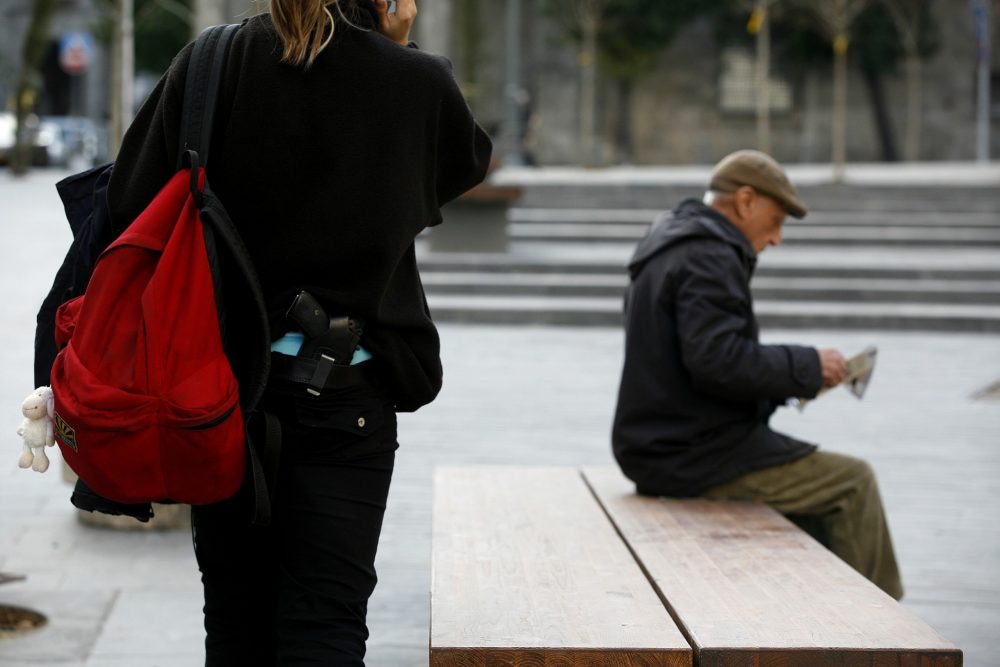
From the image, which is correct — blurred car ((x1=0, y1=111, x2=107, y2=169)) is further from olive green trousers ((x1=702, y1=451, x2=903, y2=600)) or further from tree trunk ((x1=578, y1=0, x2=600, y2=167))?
olive green trousers ((x1=702, y1=451, x2=903, y2=600))

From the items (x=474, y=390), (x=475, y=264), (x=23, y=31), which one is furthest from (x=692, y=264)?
(x=23, y=31)

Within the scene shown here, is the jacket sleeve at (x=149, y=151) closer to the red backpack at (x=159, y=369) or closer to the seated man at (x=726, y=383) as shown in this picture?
the red backpack at (x=159, y=369)

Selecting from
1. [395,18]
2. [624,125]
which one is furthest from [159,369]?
[624,125]

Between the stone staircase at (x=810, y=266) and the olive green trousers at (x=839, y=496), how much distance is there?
8560mm

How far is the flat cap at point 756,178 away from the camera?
172 inches

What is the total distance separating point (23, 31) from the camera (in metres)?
52.8

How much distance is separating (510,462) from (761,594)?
4121mm

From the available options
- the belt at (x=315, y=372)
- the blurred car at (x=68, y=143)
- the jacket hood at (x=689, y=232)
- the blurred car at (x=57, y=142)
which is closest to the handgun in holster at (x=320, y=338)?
the belt at (x=315, y=372)

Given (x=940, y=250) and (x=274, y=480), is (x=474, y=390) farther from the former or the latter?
(x=940, y=250)

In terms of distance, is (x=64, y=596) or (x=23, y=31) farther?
(x=23, y=31)

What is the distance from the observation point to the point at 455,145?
2717mm

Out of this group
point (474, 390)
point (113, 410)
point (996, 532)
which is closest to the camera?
point (113, 410)

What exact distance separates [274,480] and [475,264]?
12018 mm

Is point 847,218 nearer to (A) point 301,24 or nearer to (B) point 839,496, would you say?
(B) point 839,496
